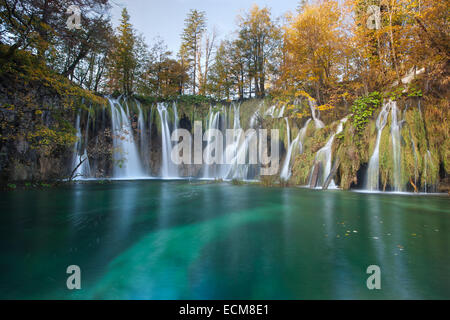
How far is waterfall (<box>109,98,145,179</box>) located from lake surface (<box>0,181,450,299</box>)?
11.5 meters

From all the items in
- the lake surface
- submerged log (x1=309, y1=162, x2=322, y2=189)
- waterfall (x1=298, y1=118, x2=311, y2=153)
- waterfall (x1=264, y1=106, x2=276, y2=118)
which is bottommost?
the lake surface

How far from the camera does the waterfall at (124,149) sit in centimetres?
1749

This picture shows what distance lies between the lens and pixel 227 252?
11.7 ft

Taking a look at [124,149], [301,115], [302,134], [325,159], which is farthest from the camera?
[124,149]

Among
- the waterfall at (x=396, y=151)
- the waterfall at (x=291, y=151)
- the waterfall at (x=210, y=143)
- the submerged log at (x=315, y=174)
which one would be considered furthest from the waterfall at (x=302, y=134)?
the waterfall at (x=210, y=143)

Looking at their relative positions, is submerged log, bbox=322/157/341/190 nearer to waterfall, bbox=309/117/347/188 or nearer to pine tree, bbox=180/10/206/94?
waterfall, bbox=309/117/347/188

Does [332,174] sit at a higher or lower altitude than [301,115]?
lower

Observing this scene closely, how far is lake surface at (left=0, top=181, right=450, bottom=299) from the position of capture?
8.23 feet

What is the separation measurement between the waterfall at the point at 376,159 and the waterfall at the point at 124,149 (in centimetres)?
1494

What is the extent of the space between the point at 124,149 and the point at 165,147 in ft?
Result: 10.6

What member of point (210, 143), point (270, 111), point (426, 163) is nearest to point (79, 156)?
point (210, 143)

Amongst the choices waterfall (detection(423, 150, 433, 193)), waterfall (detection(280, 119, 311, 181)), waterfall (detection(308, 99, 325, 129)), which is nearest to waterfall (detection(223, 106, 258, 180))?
waterfall (detection(280, 119, 311, 181))

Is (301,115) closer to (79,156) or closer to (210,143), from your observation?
(210,143)
